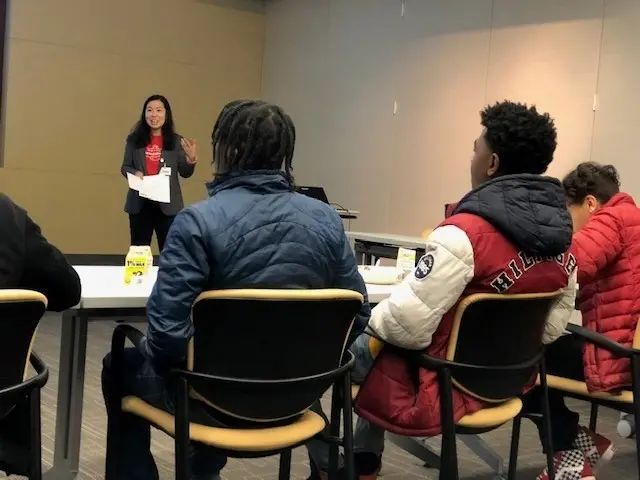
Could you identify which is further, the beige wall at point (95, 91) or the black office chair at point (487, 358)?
the beige wall at point (95, 91)

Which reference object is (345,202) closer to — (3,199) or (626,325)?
(626,325)

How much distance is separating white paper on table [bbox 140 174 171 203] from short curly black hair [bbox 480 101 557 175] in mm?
3297

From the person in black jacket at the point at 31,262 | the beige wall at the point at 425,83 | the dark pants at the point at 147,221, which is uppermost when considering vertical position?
the beige wall at the point at 425,83

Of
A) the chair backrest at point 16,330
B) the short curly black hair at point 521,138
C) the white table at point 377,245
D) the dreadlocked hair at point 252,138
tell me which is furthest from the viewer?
the white table at point 377,245

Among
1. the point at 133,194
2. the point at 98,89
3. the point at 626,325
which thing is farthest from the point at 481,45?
the point at 626,325

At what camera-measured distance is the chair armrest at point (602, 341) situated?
2254 millimetres

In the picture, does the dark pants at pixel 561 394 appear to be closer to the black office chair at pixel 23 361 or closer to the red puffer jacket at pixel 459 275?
the red puffer jacket at pixel 459 275

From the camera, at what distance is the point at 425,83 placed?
699 centimetres

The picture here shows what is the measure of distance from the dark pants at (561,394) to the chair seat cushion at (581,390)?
3 centimetres

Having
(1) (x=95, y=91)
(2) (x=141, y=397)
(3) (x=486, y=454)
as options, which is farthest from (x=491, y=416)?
(1) (x=95, y=91)

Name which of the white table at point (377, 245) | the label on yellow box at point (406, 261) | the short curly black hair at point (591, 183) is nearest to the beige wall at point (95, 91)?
the white table at point (377, 245)

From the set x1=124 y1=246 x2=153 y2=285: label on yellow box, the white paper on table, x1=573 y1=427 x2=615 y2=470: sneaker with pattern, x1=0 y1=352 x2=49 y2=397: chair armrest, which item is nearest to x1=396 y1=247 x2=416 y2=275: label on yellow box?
x1=573 y1=427 x2=615 y2=470: sneaker with pattern

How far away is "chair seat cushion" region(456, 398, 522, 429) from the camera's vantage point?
197 centimetres

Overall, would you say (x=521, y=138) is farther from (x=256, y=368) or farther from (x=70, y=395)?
(x=70, y=395)
